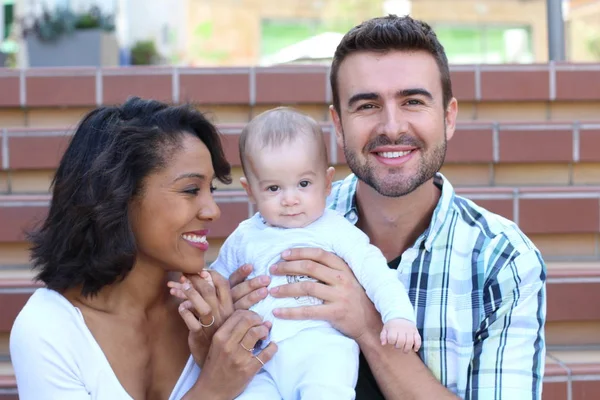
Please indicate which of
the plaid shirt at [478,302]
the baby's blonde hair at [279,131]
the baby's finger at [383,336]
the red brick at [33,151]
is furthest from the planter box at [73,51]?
the baby's finger at [383,336]

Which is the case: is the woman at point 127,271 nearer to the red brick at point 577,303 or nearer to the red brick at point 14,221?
the red brick at point 14,221

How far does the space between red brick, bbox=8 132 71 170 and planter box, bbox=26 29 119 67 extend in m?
2.73

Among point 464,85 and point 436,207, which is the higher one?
point 464,85

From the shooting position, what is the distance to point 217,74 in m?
4.25

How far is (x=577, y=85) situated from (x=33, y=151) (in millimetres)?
3076

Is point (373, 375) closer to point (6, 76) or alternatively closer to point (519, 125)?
point (519, 125)

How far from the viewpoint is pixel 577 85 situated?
430cm

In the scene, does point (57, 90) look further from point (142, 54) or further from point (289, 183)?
point (142, 54)

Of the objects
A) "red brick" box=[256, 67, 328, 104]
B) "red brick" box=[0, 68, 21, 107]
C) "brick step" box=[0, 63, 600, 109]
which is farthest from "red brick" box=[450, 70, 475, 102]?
"red brick" box=[0, 68, 21, 107]

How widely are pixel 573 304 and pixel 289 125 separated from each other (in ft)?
5.92

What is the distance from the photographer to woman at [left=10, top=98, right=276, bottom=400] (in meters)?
1.94

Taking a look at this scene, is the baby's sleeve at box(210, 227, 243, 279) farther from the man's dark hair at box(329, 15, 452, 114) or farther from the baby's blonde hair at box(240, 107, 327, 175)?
the man's dark hair at box(329, 15, 452, 114)

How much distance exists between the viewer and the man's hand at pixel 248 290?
6.68 feet

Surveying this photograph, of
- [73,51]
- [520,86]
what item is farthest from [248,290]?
[73,51]
